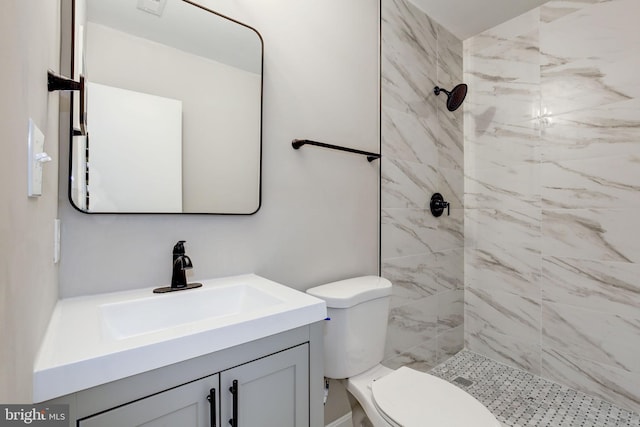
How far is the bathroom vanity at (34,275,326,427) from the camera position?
596 mm

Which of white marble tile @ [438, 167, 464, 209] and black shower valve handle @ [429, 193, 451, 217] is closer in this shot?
black shower valve handle @ [429, 193, 451, 217]

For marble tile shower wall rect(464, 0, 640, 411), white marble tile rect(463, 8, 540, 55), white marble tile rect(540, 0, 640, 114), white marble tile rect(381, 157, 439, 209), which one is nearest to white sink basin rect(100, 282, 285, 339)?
white marble tile rect(381, 157, 439, 209)

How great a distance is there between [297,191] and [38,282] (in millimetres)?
992

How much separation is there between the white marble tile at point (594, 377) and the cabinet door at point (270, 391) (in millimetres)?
1888

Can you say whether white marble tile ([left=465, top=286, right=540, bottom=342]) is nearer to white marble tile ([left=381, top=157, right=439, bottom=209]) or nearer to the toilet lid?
white marble tile ([left=381, top=157, right=439, bottom=209])

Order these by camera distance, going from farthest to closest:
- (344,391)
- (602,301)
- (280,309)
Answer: (602,301) < (344,391) < (280,309)

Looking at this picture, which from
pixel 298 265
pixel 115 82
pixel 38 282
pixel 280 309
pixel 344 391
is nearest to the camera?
pixel 38 282

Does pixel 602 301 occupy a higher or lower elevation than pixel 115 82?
lower

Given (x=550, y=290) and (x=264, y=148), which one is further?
(x=550, y=290)

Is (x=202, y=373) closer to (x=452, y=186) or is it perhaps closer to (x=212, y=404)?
(x=212, y=404)

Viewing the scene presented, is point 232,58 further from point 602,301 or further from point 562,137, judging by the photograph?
point 602,301

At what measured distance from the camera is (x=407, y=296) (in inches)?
76.5

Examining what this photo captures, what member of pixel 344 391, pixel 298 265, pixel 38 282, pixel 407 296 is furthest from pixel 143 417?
pixel 407 296

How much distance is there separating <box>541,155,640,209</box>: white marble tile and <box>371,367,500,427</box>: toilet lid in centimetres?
149
